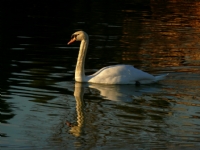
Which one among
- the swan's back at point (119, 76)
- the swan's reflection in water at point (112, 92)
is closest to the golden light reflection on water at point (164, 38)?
the swan's back at point (119, 76)

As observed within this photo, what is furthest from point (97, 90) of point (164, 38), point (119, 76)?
point (164, 38)

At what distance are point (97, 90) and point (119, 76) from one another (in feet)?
1.70

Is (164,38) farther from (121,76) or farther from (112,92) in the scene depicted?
(112,92)


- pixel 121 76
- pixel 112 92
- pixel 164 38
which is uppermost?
pixel 164 38

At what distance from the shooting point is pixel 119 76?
1266 cm

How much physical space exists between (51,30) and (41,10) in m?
7.10

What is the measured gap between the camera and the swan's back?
41.5ft

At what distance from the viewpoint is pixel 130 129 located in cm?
945

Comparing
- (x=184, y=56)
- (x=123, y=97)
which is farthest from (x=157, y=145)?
(x=184, y=56)

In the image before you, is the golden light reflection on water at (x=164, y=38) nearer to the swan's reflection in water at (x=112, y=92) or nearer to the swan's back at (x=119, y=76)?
the swan's back at (x=119, y=76)

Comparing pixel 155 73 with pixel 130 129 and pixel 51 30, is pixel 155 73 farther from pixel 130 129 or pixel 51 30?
pixel 51 30

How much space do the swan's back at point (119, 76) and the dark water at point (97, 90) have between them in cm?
14

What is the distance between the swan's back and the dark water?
0.14 metres

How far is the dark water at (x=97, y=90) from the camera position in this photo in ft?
29.7
